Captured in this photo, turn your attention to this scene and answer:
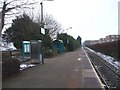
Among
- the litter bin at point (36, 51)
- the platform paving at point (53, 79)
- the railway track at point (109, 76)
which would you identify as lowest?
the railway track at point (109, 76)

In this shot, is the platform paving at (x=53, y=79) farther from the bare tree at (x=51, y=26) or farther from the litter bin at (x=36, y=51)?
the bare tree at (x=51, y=26)

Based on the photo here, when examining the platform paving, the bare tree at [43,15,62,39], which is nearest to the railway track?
the platform paving

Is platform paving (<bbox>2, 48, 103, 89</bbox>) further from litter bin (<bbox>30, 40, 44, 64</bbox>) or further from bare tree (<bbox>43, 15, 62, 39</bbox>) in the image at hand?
bare tree (<bbox>43, 15, 62, 39</bbox>)

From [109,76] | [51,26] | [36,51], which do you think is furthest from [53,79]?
[51,26]

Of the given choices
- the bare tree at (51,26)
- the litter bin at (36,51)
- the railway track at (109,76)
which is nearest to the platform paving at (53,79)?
the railway track at (109,76)

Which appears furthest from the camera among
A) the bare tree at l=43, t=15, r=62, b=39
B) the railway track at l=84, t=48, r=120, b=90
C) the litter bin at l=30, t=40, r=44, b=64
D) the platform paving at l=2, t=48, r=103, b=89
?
the bare tree at l=43, t=15, r=62, b=39

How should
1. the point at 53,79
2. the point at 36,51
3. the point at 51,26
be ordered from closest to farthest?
the point at 53,79
the point at 36,51
the point at 51,26

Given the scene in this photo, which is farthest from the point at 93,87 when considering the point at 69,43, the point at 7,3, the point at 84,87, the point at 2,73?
the point at 69,43

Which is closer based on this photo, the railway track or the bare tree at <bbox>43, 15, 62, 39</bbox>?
the railway track

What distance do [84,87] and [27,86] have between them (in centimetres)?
241

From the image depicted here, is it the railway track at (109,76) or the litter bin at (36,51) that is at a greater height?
the litter bin at (36,51)

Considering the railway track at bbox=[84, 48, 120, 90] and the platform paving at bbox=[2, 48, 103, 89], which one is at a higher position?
the platform paving at bbox=[2, 48, 103, 89]

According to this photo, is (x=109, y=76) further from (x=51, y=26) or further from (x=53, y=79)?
(x=51, y=26)

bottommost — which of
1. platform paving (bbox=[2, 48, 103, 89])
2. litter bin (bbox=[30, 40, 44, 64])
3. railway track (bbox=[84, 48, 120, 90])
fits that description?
railway track (bbox=[84, 48, 120, 90])
